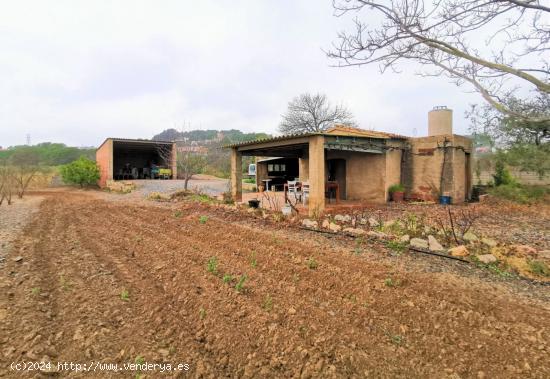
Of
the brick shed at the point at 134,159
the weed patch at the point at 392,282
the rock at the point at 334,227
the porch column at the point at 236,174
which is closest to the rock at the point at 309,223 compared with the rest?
the rock at the point at 334,227

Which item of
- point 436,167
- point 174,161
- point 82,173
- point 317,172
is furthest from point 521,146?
point 82,173

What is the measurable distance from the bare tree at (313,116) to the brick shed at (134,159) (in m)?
12.4

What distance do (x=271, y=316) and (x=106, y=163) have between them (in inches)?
904

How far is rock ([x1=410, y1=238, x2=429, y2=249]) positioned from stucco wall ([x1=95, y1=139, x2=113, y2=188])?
2093cm

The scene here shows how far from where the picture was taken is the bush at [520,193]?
1289 cm

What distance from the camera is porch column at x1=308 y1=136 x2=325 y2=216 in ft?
29.1

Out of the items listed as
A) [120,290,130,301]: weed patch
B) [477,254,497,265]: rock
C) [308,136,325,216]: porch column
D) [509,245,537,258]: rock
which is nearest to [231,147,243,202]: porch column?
[308,136,325,216]: porch column

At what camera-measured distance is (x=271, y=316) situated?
3.09 m

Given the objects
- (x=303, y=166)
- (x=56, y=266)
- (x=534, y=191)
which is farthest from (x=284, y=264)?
→ (x=534, y=191)

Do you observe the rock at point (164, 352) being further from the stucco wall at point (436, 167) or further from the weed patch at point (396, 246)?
the stucco wall at point (436, 167)

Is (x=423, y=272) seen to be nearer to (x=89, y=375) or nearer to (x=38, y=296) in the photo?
(x=89, y=375)

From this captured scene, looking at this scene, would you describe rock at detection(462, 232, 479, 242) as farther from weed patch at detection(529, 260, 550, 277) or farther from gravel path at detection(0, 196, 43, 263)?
gravel path at detection(0, 196, 43, 263)

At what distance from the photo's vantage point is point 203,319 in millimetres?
3066

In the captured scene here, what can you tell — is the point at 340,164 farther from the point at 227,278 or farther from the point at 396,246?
the point at 227,278
